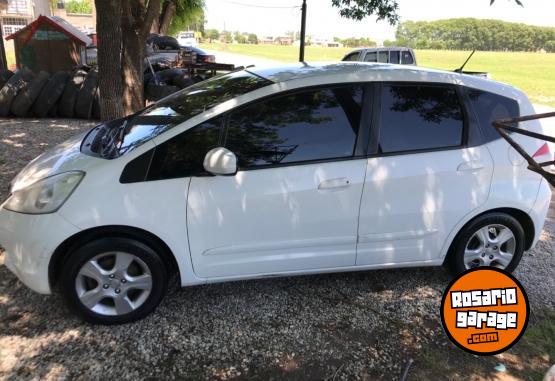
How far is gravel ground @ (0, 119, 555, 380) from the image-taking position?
9.39 ft

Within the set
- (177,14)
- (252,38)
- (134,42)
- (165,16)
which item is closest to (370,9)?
(134,42)

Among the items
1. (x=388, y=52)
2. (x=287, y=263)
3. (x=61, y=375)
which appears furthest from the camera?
(x=388, y=52)

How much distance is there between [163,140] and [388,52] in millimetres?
15017

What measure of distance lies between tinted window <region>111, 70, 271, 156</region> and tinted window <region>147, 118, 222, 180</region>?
18 centimetres

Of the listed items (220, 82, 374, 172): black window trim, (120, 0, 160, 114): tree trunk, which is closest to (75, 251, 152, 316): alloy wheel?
(220, 82, 374, 172): black window trim

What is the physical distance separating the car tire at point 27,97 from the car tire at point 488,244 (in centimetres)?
832

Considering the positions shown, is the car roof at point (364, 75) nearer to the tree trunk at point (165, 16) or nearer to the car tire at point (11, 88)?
the car tire at point (11, 88)

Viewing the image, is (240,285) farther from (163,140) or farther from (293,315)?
(163,140)

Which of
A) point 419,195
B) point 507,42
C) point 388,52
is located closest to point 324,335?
point 419,195

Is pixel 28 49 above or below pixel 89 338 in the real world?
above

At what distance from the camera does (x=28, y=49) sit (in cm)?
1502

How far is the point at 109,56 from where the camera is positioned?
6055 millimetres

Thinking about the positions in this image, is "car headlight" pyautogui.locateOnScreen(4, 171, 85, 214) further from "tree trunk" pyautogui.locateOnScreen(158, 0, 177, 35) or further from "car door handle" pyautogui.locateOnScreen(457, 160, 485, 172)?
"tree trunk" pyautogui.locateOnScreen(158, 0, 177, 35)

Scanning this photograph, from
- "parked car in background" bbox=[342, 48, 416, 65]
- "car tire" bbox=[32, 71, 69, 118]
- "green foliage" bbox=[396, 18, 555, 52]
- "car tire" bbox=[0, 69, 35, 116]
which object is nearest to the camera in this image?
"car tire" bbox=[0, 69, 35, 116]
